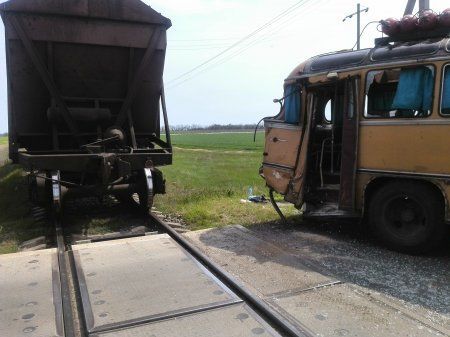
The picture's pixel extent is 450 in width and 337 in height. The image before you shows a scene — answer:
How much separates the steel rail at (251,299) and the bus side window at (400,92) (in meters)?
3.02

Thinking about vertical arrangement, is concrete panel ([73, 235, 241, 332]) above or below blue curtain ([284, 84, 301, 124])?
below

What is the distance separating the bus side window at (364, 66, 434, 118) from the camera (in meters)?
→ 5.73

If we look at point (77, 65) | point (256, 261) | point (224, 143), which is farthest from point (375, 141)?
point (224, 143)

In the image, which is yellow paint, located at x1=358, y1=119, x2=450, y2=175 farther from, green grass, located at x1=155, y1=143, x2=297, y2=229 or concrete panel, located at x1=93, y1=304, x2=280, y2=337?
concrete panel, located at x1=93, y1=304, x2=280, y2=337

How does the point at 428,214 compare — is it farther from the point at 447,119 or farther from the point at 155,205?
the point at 155,205

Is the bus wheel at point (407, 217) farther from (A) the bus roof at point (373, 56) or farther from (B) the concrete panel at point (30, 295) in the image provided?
(B) the concrete panel at point (30, 295)

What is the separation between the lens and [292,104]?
7.41m

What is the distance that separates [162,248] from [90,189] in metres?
2.51

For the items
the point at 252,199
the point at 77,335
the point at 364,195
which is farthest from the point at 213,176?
the point at 77,335

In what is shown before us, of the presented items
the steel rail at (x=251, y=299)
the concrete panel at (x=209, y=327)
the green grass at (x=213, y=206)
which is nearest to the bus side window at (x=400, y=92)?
the green grass at (x=213, y=206)

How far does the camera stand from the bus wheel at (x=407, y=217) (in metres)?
5.73

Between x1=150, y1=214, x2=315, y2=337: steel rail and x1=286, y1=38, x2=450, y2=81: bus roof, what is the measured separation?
3.35m

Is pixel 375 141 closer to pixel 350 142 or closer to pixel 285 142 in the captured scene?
pixel 350 142

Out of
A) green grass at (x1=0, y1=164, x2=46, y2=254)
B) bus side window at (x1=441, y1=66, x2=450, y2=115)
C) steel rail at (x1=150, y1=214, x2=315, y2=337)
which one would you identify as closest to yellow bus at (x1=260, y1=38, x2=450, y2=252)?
bus side window at (x1=441, y1=66, x2=450, y2=115)
